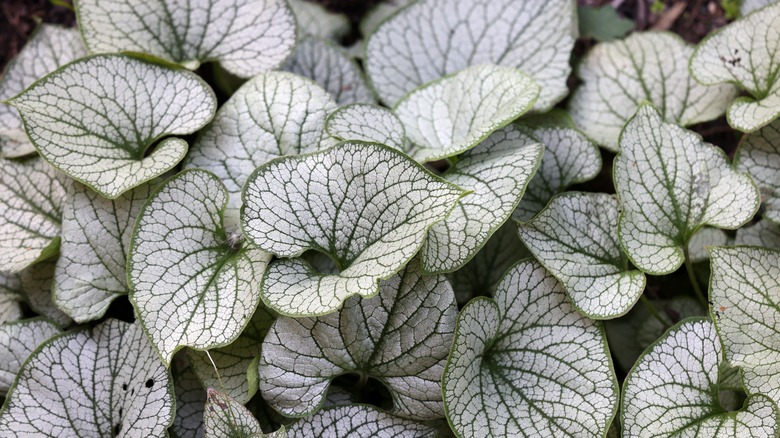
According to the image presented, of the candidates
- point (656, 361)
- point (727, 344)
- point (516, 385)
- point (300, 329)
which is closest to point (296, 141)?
point (300, 329)

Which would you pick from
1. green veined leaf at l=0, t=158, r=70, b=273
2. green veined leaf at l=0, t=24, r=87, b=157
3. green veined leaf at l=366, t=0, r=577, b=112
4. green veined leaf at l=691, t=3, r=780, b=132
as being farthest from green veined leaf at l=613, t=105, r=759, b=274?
green veined leaf at l=0, t=24, r=87, b=157

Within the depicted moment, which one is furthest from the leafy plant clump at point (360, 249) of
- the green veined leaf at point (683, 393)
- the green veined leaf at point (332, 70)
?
the green veined leaf at point (332, 70)

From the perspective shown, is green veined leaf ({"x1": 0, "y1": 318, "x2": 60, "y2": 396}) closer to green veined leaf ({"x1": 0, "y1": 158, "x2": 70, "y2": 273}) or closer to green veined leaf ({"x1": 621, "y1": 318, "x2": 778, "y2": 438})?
green veined leaf ({"x1": 0, "y1": 158, "x2": 70, "y2": 273})

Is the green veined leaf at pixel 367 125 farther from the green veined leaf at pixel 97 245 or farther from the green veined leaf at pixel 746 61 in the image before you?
the green veined leaf at pixel 746 61

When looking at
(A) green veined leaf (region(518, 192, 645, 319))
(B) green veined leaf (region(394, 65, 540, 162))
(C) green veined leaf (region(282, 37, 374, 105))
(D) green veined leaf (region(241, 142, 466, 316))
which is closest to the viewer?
(D) green veined leaf (region(241, 142, 466, 316))

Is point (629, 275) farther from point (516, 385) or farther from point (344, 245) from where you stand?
point (344, 245)

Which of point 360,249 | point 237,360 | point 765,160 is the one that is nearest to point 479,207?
point 360,249
